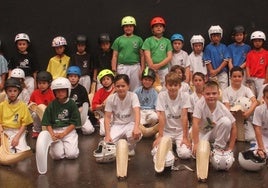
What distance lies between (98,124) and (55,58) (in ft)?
6.38

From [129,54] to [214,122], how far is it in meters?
3.21

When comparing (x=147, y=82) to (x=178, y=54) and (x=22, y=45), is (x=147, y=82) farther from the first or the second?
(x=22, y=45)

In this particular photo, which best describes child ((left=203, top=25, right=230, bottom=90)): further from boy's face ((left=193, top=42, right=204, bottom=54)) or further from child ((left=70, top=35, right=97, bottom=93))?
child ((left=70, top=35, right=97, bottom=93))

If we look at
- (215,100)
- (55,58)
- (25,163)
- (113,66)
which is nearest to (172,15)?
(113,66)

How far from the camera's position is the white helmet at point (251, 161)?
17.1 ft

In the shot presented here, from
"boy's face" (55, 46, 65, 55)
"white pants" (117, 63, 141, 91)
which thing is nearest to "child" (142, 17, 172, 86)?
"white pants" (117, 63, 141, 91)

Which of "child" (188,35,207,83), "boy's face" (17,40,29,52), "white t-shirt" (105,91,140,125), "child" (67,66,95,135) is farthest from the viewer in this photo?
"boy's face" (17,40,29,52)

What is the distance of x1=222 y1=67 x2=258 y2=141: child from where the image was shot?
6461 mm

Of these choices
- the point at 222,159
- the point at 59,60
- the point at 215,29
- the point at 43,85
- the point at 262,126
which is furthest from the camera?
the point at 59,60

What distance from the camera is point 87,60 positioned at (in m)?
8.58

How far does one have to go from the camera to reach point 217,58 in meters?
8.34

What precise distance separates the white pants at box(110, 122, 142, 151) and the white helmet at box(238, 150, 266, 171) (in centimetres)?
148

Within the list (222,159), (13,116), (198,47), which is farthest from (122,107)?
(198,47)

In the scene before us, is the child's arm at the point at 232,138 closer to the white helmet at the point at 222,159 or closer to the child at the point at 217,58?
the white helmet at the point at 222,159
